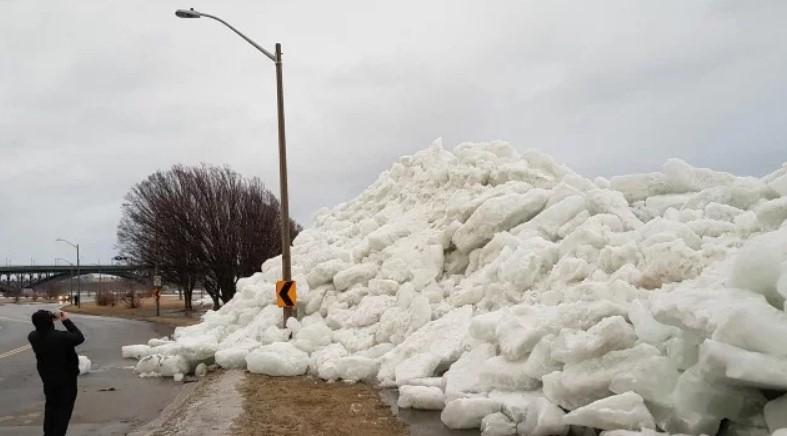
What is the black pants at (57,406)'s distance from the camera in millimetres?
6984

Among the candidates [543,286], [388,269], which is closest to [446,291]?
[388,269]

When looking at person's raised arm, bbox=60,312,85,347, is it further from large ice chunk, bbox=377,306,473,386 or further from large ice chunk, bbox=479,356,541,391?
large ice chunk, bbox=479,356,541,391

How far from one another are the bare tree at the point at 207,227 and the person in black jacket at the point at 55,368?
26.2 metres

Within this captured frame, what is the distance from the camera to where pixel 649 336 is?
6.44 meters

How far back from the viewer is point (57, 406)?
7.03 m

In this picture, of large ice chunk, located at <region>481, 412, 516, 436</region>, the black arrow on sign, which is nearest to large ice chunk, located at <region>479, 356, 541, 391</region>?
large ice chunk, located at <region>481, 412, 516, 436</region>

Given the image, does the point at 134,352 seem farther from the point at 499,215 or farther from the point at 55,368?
the point at 55,368

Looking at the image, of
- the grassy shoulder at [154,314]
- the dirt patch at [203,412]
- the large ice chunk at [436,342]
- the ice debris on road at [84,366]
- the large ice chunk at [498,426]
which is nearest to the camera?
the large ice chunk at [498,426]

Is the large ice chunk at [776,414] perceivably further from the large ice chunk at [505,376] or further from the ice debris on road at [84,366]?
the ice debris on road at [84,366]

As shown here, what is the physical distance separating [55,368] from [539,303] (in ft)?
19.9

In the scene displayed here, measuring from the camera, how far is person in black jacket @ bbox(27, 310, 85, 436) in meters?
6.98

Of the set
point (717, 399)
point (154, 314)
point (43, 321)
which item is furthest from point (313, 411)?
point (154, 314)

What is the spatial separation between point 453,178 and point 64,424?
10.5 metres

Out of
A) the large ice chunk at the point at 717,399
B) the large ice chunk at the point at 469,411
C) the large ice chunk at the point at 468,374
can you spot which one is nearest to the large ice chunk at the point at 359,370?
the large ice chunk at the point at 468,374
